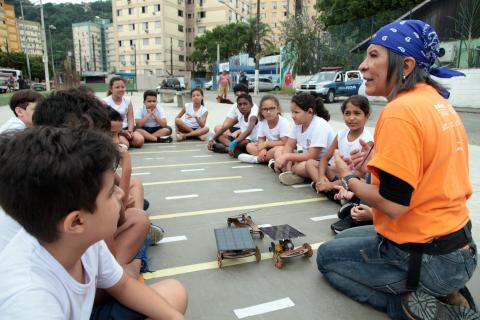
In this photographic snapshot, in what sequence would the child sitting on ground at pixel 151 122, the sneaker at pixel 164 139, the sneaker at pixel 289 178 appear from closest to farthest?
1. the sneaker at pixel 289 178
2. the child sitting on ground at pixel 151 122
3. the sneaker at pixel 164 139

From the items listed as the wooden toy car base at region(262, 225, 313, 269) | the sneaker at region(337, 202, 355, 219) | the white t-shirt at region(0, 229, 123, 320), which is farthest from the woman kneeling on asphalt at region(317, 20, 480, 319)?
the white t-shirt at region(0, 229, 123, 320)

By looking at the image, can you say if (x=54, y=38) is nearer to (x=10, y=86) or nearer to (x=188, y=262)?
(x=10, y=86)

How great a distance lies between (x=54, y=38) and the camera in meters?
85.2

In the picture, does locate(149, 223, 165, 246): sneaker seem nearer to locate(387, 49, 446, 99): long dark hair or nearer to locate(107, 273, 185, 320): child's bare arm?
locate(107, 273, 185, 320): child's bare arm

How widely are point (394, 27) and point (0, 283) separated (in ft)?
6.82

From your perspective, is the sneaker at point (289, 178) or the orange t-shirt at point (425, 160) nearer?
the orange t-shirt at point (425, 160)

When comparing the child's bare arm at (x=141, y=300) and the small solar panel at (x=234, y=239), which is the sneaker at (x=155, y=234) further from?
the child's bare arm at (x=141, y=300)

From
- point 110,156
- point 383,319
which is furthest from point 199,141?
point 110,156

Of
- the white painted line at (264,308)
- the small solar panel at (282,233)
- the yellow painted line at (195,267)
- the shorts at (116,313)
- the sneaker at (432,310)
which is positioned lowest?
the white painted line at (264,308)

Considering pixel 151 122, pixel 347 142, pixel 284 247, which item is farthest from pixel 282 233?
pixel 151 122

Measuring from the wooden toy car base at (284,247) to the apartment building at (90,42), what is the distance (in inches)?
4086

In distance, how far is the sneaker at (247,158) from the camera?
5.95m

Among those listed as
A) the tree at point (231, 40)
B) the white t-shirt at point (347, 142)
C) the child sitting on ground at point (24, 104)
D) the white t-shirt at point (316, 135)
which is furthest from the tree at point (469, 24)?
the tree at point (231, 40)

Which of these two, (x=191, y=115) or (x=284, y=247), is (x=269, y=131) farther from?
(x=284, y=247)
